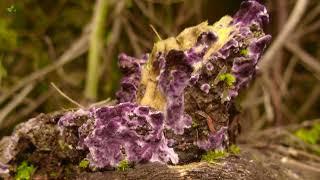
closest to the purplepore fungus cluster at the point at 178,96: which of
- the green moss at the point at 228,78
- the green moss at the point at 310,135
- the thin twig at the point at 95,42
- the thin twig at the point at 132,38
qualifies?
the green moss at the point at 228,78

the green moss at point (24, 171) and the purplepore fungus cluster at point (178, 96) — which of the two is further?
the green moss at point (24, 171)

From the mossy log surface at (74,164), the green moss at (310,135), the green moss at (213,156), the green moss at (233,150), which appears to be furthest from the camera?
the green moss at (310,135)

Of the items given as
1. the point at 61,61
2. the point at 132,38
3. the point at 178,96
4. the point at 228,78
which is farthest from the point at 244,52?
the point at 132,38

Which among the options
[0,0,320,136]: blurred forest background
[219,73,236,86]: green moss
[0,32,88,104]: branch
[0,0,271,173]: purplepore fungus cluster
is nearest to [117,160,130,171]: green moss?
[0,0,271,173]: purplepore fungus cluster

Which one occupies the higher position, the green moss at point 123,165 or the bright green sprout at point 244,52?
the bright green sprout at point 244,52

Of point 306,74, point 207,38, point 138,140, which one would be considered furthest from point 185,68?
point 306,74

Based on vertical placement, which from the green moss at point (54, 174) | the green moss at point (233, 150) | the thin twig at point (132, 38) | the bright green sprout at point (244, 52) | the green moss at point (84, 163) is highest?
the thin twig at point (132, 38)

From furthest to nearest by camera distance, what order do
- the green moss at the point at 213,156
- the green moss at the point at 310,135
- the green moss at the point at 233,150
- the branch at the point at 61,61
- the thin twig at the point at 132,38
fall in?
the thin twig at the point at 132,38 → the branch at the point at 61,61 → the green moss at the point at 310,135 → the green moss at the point at 233,150 → the green moss at the point at 213,156

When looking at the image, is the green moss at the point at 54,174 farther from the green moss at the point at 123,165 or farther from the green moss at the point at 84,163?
the green moss at the point at 123,165
